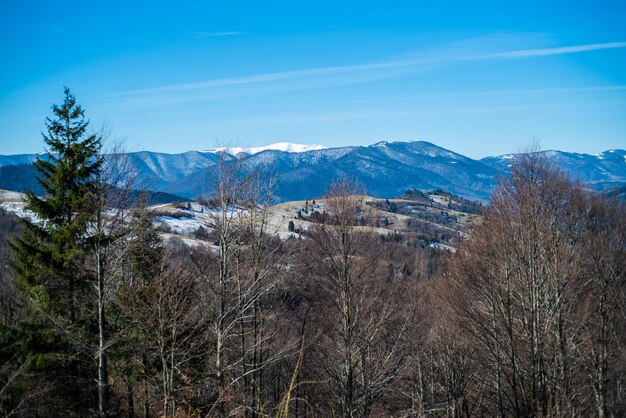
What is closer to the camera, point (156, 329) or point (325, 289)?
point (156, 329)

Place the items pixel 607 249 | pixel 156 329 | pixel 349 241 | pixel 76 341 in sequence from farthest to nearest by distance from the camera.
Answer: pixel 607 249
pixel 349 241
pixel 156 329
pixel 76 341

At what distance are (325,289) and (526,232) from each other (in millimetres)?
7359

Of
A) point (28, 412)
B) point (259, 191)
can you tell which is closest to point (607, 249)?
point (259, 191)

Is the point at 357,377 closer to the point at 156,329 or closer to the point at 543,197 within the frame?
the point at 156,329

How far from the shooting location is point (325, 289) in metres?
16.8

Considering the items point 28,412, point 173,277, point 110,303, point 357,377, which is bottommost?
point 28,412

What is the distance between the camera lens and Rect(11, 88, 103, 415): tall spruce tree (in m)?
15.1

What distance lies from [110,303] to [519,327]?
50.9ft

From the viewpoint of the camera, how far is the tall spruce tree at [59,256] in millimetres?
15070

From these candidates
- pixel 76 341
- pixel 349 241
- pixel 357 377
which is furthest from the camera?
pixel 357 377

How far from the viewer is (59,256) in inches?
598

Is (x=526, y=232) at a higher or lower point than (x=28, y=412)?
higher

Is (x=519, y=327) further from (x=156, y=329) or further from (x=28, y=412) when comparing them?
(x=28, y=412)

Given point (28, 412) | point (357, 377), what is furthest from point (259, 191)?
point (28, 412)
